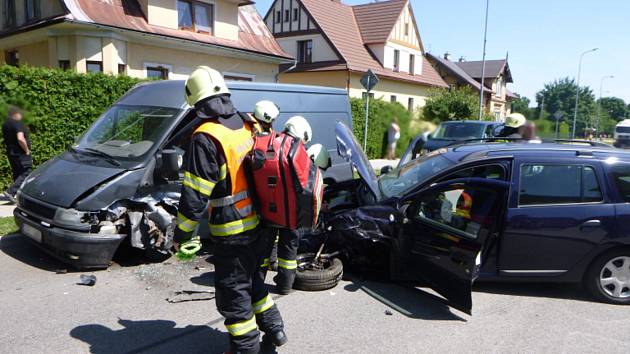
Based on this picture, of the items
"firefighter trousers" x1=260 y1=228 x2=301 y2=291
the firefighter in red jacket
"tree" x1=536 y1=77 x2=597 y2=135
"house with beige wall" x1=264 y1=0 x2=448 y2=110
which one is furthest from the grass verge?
"house with beige wall" x1=264 y1=0 x2=448 y2=110

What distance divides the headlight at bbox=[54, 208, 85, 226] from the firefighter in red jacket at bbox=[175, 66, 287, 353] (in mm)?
2297

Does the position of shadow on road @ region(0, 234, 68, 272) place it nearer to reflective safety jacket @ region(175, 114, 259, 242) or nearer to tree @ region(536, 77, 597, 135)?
reflective safety jacket @ region(175, 114, 259, 242)

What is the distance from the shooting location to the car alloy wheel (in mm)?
4570

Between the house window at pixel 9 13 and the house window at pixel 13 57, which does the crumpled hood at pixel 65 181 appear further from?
the house window at pixel 9 13

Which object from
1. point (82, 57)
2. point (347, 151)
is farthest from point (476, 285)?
point (82, 57)

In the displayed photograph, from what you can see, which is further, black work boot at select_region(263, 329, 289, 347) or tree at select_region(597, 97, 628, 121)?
tree at select_region(597, 97, 628, 121)

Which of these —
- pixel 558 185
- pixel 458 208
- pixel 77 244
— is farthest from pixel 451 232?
pixel 77 244

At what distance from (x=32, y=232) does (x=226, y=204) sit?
10.6 feet

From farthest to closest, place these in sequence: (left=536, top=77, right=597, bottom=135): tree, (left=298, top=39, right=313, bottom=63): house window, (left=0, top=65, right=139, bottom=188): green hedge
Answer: (left=298, top=39, right=313, bottom=63): house window, (left=536, top=77, right=597, bottom=135): tree, (left=0, top=65, right=139, bottom=188): green hedge

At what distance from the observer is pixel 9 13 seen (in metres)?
16.9

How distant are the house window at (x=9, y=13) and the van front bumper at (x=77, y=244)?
50.2ft

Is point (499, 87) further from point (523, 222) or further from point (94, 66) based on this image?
point (523, 222)

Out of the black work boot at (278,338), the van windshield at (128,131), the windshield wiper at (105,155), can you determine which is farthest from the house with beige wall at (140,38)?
the black work boot at (278,338)

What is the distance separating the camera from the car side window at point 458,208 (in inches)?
159
